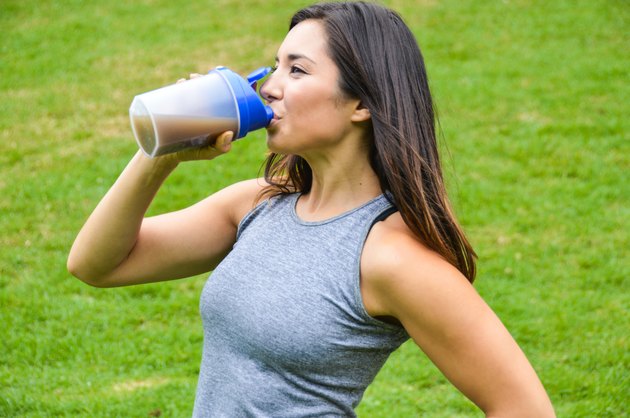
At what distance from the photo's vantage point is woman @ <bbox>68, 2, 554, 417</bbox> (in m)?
2.14

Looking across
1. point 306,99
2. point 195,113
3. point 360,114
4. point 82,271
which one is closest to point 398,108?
point 360,114

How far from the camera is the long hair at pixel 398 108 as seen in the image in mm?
2318

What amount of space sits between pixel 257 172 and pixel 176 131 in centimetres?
434

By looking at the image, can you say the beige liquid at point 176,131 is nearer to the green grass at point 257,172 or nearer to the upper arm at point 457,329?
the upper arm at point 457,329

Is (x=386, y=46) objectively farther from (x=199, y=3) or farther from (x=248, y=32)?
(x=199, y=3)

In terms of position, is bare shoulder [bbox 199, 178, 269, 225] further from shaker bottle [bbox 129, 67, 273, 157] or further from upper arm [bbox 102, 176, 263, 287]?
shaker bottle [bbox 129, 67, 273, 157]

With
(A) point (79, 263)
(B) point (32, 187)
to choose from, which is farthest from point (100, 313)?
(A) point (79, 263)

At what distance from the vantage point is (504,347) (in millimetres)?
2117

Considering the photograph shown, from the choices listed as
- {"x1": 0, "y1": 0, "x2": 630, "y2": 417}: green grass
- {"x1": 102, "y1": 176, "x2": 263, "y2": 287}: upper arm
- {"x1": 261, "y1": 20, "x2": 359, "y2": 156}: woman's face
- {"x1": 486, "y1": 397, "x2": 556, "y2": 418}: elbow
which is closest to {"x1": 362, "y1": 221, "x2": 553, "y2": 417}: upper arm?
{"x1": 486, "y1": 397, "x2": 556, "y2": 418}: elbow

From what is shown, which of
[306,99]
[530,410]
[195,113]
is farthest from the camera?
[306,99]

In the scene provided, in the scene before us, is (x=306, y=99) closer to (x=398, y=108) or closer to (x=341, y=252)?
(x=398, y=108)

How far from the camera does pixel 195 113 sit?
2221mm

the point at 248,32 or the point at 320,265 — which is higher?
the point at 320,265

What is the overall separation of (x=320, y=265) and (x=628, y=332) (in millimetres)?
3328
